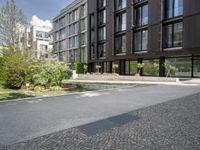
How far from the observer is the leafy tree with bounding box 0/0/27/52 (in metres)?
21.2

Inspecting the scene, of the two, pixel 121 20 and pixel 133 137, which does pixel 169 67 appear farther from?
pixel 133 137

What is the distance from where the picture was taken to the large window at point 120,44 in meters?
29.7

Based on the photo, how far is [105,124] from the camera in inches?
201

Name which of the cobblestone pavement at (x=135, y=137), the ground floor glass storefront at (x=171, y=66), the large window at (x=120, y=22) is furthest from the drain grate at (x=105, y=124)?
the large window at (x=120, y=22)

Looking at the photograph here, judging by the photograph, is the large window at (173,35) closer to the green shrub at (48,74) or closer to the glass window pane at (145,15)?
the glass window pane at (145,15)

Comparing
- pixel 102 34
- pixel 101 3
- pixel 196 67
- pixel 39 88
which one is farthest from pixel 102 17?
pixel 39 88

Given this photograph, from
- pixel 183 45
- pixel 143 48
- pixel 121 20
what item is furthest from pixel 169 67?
pixel 121 20

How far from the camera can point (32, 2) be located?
2361 cm

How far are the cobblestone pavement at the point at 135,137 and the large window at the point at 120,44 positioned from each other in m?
24.9

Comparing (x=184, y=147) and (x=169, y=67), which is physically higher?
(x=169, y=67)

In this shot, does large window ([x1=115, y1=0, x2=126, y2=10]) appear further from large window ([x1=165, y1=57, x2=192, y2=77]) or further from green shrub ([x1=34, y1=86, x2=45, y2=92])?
green shrub ([x1=34, y1=86, x2=45, y2=92])

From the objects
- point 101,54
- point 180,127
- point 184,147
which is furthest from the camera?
point 101,54

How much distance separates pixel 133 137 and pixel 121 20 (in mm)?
28437

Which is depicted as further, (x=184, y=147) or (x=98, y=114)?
(x=98, y=114)
